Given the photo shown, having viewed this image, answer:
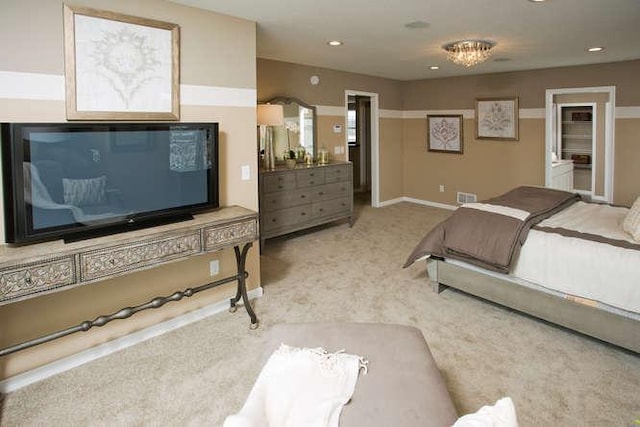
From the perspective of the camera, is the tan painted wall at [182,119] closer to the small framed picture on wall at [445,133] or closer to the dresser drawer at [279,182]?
the dresser drawer at [279,182]

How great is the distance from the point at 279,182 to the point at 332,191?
1.00 meters

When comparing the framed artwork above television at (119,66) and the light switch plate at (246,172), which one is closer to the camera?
the framed artwork above television at (119,66)

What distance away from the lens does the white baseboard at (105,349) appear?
244 cm

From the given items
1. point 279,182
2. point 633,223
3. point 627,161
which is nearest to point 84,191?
point 279,182

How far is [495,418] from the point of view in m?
1.00

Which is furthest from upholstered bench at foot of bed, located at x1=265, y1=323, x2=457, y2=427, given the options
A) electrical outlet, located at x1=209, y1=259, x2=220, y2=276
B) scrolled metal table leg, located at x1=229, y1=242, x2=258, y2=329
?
electrical outlet, located at x1=209, y1=259, x2=220, y2=276

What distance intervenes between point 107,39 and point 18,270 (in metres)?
1.46

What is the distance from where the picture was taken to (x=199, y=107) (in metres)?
3.08

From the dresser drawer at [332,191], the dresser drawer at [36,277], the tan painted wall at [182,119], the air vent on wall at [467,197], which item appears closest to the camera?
the dresser drawer at [36,277]

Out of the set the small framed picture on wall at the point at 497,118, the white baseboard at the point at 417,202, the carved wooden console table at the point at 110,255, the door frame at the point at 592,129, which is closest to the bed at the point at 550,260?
the carved wooden console table at the point at 110,255

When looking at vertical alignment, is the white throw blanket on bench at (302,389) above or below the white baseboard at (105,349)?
above

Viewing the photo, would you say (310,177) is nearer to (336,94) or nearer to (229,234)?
(336,94)

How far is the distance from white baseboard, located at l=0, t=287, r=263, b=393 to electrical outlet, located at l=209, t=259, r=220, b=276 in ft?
0.83

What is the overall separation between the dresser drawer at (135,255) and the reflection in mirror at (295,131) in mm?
3099
